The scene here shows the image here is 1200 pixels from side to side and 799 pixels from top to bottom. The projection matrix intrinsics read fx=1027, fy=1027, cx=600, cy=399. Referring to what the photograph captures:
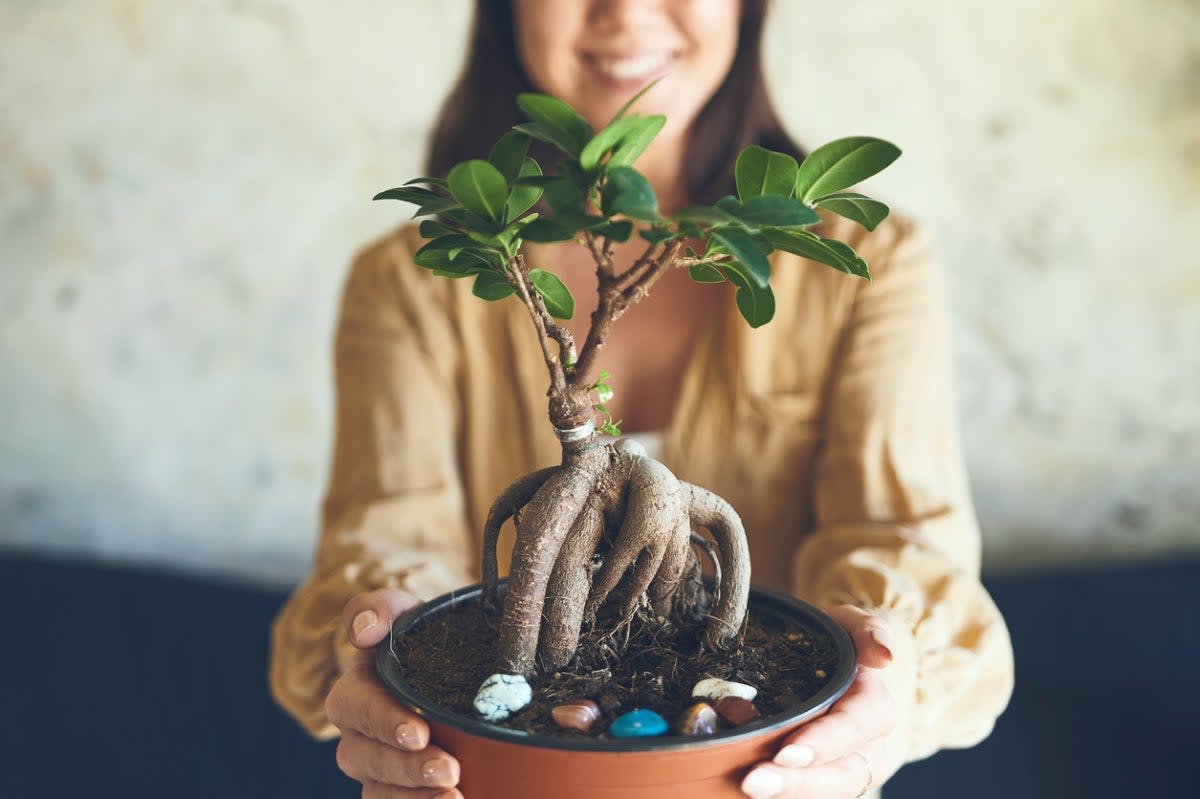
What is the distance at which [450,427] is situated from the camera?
135cm

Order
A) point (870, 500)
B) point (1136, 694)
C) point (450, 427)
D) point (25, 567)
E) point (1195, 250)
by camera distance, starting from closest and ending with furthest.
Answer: point (870, 500)
point (450, 427)
point (1136, 694)
point (1195, 250)
point (25, 567)

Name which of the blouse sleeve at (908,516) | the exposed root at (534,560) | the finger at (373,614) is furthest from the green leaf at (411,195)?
the blouse sleeve at (908,516)

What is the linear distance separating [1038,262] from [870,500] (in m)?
1.09

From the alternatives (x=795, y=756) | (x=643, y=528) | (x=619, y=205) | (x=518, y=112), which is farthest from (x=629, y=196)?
(x=518, y=112)

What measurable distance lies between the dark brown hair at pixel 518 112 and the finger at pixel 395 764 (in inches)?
33.8

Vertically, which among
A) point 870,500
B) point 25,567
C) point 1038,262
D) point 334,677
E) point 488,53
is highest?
point 488,53

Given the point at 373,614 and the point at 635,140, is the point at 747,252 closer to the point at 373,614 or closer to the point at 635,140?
the point at 635,140

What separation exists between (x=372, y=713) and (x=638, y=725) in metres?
0.18

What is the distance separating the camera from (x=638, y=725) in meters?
0.62

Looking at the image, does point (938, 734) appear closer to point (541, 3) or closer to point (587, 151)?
point (587, 151)

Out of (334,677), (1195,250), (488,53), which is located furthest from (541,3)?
(1195,250)

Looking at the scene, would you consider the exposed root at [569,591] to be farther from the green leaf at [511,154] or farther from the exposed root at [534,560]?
the green leaf at [511,154]

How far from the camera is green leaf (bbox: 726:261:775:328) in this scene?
0.67 meters

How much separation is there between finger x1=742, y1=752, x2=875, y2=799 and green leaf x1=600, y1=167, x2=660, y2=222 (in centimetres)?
33
